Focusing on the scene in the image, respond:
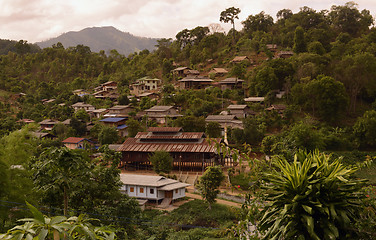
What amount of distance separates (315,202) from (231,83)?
3492 centimetres

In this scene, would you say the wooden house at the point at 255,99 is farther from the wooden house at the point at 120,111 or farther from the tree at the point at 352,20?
the tree at the point at 352,20

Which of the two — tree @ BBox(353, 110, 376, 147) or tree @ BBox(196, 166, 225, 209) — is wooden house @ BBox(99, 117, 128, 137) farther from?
tree @ BBox(353, 110, 376, 147)

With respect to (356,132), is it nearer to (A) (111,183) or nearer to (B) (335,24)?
(A) (111,183)

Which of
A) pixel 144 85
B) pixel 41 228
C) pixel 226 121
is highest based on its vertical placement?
pixel 41 228

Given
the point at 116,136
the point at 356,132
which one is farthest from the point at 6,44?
the point at 356,132

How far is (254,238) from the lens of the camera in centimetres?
300

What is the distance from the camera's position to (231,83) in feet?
122

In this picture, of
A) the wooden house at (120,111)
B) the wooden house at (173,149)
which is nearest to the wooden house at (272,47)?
the wooden house at (120,111)

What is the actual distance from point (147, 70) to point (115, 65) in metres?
7.95

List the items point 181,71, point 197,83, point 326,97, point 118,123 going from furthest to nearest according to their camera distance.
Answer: point 181,71, point 197,83, point 118,123, point 326,97

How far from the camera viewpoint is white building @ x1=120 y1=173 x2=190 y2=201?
60.6 ft

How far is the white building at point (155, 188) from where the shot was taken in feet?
60.6

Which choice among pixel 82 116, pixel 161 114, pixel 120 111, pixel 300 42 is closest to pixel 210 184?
pixel 161 114

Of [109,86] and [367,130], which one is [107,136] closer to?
[109,86]
